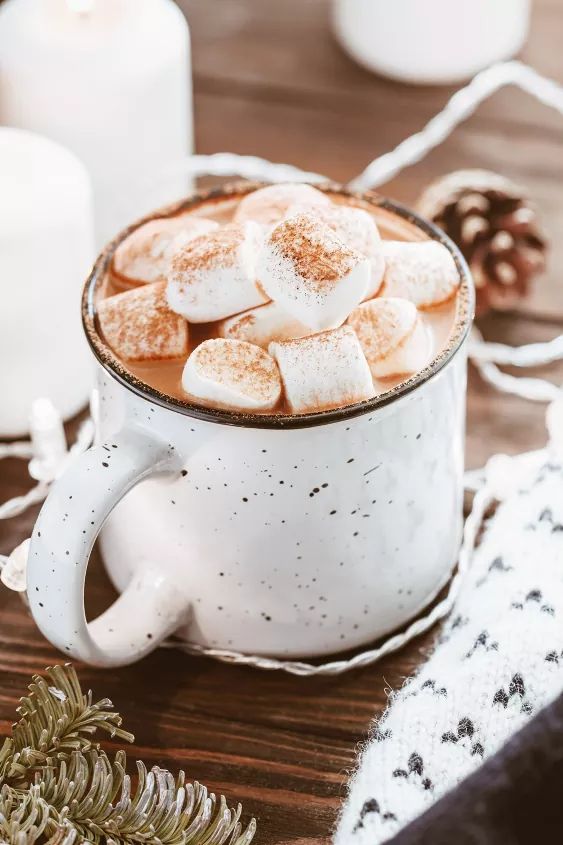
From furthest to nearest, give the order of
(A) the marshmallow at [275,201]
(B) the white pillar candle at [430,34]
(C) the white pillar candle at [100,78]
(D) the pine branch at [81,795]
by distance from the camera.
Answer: (B) the white pillar candle at [430,34], (C) the white pillar candle at [100,78], (A) the marshmallow at [275,201], (D) the pine branch at [81,795]

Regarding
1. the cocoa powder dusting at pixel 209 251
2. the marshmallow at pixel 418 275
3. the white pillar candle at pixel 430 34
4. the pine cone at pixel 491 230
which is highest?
the cocoa powder dusting at pixel 209 251

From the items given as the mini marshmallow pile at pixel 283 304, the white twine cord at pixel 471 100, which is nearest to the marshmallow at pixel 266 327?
the mini marshmallow pile at pixel 283 304

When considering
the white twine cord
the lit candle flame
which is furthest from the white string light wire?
the lit candle flame

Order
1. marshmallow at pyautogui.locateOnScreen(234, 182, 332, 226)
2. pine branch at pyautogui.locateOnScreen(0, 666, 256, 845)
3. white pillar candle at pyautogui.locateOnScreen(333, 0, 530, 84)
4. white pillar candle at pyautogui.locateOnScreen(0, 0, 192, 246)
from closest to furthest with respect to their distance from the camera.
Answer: pine branch at pyautogui.locateOnScreen(0, 666, 256, 845) → marshmallow at pyautogui.locateOnScreen(234, 182, 332, 226) → white pillar candle at pyautogui.locateOnScreen(0, 0, 192, 246) → white pillar candle at pyautogui.locateOnScreen(333, 0, 530, 84)

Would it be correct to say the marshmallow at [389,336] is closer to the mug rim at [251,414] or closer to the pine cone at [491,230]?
the mug rim at [251,414]

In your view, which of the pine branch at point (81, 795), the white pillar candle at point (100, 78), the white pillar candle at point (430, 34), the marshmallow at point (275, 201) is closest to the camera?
the pine branch at point (81, 795)

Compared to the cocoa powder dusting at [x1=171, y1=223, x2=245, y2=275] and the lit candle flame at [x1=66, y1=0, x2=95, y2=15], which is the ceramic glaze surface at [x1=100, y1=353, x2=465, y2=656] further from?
the lit candle flame at [x1=66, y1=0, x2=95, y2=15]

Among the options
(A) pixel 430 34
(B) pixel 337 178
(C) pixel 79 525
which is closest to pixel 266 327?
(C) pixel 79 525

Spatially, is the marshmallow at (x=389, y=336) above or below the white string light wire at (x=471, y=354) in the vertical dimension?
above

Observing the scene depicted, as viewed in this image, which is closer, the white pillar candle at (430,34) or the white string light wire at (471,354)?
the white string light wire at (471,354)
